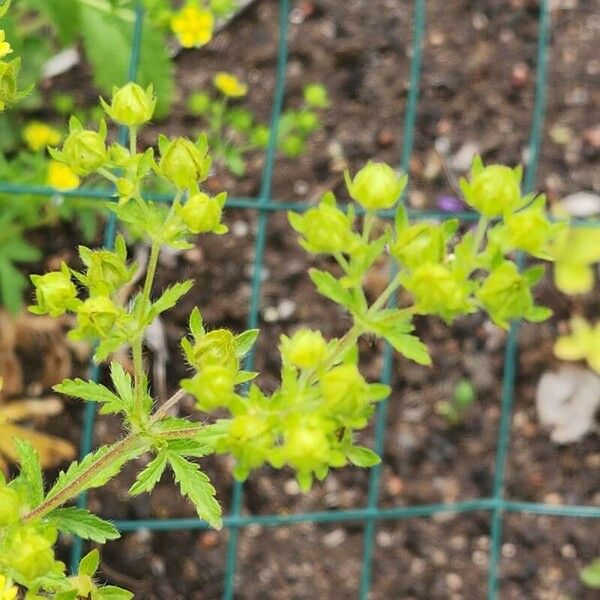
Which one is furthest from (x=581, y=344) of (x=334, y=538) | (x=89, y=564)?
(x=89, y=564)

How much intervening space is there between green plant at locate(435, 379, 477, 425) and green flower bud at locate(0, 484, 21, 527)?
1.54m

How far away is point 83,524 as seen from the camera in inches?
47.7

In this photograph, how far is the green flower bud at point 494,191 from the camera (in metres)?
1.02

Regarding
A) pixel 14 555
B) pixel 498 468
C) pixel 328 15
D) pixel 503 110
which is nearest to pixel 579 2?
pixel 503 110

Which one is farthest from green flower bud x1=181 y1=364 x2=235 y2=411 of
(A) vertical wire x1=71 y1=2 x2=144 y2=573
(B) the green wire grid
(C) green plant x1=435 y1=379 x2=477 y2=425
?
(C) green plant x1=435 y1=379 x2=477 y2=425

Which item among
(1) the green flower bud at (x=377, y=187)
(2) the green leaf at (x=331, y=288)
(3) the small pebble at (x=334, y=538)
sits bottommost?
(3) the small pebble at (x=334, y=538)

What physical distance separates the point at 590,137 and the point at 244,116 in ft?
2.97

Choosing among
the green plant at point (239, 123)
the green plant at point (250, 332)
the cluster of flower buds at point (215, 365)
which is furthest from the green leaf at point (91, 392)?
the green plant at point (239, 123)

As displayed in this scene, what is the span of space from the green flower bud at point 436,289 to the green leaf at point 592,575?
161 centimetres

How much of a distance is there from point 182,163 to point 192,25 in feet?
4.11

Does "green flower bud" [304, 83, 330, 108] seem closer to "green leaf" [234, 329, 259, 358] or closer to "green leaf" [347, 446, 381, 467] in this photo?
"green leaf" [234, 329, 259, 358]

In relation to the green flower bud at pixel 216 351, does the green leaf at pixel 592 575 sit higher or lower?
lower

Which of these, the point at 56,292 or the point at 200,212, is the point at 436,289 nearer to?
the point at 200,212

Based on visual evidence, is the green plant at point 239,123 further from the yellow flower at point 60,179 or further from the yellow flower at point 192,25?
the yellow flower at point 60,179
